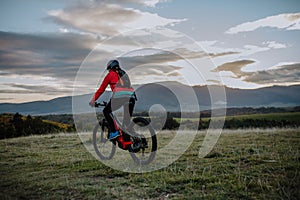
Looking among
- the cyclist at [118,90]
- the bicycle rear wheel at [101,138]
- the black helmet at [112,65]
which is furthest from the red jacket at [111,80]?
the bicycle rear wheel at [101,138]

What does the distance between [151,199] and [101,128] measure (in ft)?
17.0

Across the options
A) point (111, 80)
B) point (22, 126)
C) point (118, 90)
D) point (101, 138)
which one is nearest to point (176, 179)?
point (118, 90)

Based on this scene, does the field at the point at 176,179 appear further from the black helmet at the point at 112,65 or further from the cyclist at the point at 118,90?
the black helmet at the point at 112,65

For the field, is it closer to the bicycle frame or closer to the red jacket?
the bicycle frame

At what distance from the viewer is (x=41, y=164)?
9094mm

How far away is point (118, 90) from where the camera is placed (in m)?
7.84

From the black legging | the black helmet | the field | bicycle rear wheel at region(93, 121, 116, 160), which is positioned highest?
the black helmet

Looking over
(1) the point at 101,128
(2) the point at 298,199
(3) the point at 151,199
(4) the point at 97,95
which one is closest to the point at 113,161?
(1) the point at 101,128

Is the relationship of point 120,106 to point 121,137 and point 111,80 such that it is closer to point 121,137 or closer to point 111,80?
point 111,80

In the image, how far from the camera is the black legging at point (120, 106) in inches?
314

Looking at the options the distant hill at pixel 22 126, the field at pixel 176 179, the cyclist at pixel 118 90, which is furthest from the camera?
the distant hill at pixel 22 126

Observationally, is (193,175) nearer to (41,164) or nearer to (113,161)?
(113,161)

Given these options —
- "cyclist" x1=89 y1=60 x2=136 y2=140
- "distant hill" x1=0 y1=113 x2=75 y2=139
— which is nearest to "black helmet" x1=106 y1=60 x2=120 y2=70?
"cyclist" x1=89 y1=60 x2=136 y2=140

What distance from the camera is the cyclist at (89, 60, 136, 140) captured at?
7.90 metres
